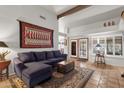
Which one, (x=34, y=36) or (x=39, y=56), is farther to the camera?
(x=34, y=36)

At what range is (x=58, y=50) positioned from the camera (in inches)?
209

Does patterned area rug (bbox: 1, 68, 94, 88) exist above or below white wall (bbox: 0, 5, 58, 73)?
below

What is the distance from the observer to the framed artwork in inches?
143

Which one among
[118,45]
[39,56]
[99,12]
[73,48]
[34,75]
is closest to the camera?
[34,75]

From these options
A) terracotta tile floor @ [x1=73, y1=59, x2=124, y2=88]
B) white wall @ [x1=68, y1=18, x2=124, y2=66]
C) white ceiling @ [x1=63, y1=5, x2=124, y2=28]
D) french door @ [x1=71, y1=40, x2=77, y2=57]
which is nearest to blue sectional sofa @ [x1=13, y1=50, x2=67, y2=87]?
terracotta tile floor @ [x1=73, y1=59, x2=124, y2=88]

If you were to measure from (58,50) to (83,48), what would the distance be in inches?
97.0

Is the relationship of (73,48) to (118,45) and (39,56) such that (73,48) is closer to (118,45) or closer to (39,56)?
(118,45)

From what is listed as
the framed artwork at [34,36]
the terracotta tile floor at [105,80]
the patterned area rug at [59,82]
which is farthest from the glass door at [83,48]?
the patterned area rug at [59,82]

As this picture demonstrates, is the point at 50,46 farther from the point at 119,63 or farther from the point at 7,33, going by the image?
the point at 119,63

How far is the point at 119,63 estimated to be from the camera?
4.95 m

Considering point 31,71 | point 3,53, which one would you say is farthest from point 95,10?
point 3,53

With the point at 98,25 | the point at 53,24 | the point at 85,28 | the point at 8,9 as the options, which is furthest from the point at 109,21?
the point at 8,9

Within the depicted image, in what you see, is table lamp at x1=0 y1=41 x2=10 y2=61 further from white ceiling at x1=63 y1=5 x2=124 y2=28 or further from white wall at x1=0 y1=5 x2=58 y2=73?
white ceiling at x1=63 y1=5 x2=124 y2=28
